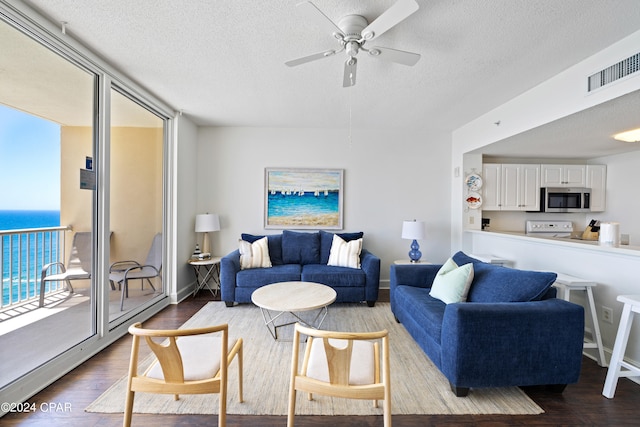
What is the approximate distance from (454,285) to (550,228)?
3.43 meters

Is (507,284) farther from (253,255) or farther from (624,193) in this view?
(624,193)

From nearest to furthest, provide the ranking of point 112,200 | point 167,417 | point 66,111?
1. point 167,417
2. point 66,111
3. point 112,200

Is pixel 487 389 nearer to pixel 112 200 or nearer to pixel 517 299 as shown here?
pixel 517 299

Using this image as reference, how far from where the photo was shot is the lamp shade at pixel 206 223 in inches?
→ 159

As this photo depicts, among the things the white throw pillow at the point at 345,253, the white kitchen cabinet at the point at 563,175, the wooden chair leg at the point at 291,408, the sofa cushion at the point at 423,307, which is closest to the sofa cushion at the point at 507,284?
the sofa cushion at the point at 423,307

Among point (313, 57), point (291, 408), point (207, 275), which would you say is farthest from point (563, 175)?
point (207, 275)

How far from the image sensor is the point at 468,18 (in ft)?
6.05

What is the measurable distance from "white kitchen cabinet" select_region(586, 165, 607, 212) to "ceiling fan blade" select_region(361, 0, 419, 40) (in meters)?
4.80

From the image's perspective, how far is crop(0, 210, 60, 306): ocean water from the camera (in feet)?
6.40

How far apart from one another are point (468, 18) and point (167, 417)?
10.6 ft

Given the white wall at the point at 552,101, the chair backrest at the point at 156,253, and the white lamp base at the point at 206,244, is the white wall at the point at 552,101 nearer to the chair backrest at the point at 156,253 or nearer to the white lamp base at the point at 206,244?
the white lamp base at the point at 206,244

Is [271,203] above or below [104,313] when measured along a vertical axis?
above

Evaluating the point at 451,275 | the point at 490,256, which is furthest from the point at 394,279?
the point at 490,256

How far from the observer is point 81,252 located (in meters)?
2.41
